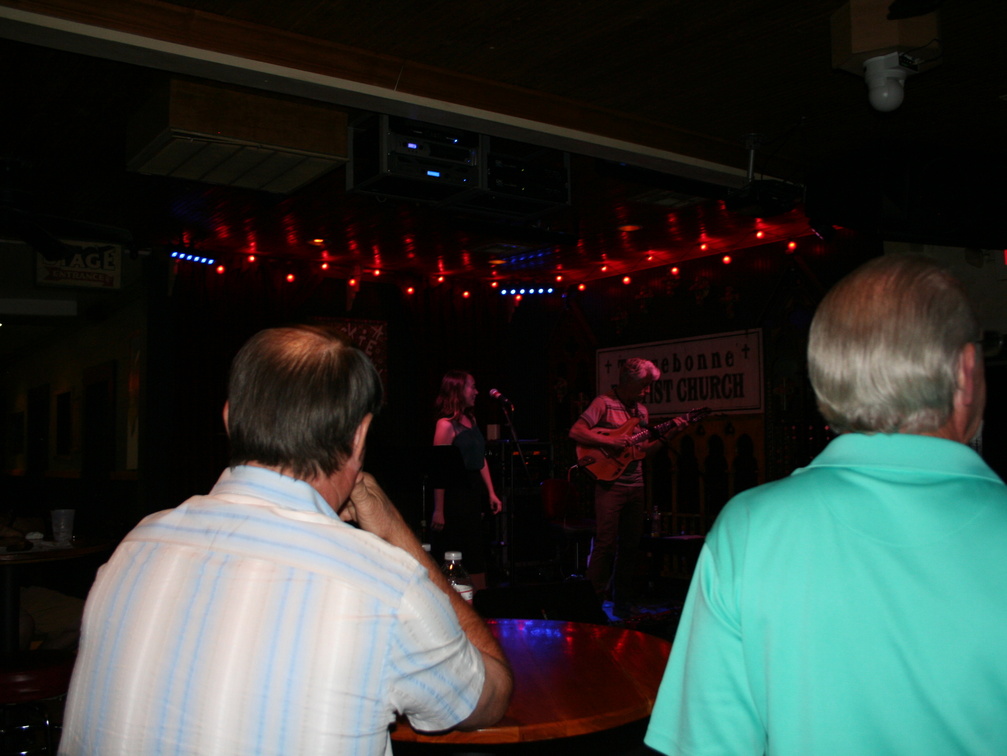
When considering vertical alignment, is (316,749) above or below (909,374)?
below

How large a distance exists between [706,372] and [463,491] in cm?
360

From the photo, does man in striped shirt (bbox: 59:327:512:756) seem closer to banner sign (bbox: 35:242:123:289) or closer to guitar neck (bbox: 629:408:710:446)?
guitar neck (bbox: 629:408:710:446)

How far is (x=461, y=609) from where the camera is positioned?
1441 millimetres

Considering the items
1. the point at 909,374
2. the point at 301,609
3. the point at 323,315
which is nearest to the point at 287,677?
the point at 301,609

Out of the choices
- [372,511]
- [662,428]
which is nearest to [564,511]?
[662,428]

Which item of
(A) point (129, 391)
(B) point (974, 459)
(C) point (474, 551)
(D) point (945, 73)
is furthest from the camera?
(A) point (129, 391)

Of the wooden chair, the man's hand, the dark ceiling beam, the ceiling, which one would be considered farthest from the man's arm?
the wooden chair

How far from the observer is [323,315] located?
8.69m

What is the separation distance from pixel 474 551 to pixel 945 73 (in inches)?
153

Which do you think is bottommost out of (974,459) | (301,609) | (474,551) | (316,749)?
(474,551)

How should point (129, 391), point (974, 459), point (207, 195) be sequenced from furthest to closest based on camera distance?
1. point (129, 391)
2. point (207, 195)
3. point (974, 459)

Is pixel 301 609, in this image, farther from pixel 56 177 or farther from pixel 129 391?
pixel 129 391

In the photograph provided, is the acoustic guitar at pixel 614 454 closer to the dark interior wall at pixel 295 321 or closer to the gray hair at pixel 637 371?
the gray hair at pixel 637 371

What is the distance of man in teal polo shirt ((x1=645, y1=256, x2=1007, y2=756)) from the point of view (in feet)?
3.05
